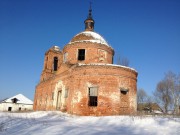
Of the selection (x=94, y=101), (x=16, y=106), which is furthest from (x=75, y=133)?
(x=16, y=106)

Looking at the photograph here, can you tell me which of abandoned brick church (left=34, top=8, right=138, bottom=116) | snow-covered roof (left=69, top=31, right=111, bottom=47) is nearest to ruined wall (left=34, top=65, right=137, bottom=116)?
abandoned brick church (left=34, top=8, right=138, bottom=116)

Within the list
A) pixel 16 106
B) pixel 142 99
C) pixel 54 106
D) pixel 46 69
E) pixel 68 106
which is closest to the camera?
pixel 68 106

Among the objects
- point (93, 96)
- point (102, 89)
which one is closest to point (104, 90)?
point (102, 89)

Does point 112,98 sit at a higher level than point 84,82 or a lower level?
lower

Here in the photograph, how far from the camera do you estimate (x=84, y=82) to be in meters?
17.8

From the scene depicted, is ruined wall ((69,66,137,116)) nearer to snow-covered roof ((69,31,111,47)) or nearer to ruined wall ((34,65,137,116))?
ruined wall ((34,65,137,116))

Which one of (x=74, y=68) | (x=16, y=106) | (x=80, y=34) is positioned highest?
(x=80, y=34)

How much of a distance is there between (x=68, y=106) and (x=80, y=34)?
30.7 feet

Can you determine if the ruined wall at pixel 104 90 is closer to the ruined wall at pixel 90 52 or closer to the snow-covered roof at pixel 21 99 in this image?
the ruined wall at pixel 90 52

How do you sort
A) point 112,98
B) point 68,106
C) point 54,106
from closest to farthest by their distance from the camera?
point 112,98 → point 68,106 → point 54,106

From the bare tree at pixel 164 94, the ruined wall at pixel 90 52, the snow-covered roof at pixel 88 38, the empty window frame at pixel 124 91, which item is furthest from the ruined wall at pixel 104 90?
the bare tree at pixel 164 94

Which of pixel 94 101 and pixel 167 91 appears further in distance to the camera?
pixel 167 91

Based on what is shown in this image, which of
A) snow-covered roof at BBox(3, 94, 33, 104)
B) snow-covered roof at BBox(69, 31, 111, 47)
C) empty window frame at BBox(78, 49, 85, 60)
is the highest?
snow-covered roof at BBox(69, 31, 111, 47)

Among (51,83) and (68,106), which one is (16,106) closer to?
(51,83)
